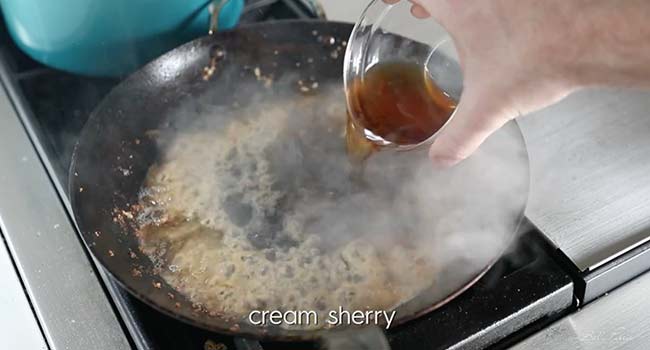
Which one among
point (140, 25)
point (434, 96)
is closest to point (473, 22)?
point (434, 96)

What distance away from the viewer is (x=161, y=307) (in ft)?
2.08

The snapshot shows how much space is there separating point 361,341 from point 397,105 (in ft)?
0.82

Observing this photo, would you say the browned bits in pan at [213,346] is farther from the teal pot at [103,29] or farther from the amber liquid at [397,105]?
the teal pot at [103,29]

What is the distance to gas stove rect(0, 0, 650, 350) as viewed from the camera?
0.67 metres

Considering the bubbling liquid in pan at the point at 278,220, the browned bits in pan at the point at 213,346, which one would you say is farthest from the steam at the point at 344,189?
the browned bits in pan at the point at 213,346

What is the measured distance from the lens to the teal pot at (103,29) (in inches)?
33.2

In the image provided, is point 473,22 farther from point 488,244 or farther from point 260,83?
point 260,83

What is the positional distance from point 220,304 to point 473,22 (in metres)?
0.34

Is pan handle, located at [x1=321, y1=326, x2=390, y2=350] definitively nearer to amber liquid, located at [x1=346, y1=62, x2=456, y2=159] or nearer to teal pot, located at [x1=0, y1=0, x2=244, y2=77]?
amber liquid, located at [x1=346, y1=62, x2=456, y2=159]

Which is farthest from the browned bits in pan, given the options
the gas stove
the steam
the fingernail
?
the fingernail

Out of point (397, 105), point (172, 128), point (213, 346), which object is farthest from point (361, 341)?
point (172, 128)

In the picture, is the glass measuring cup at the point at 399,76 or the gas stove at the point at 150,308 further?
the glass measuring cup at the point at 399,76

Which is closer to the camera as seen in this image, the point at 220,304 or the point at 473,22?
the point at 473,22

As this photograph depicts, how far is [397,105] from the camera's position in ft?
2.57
